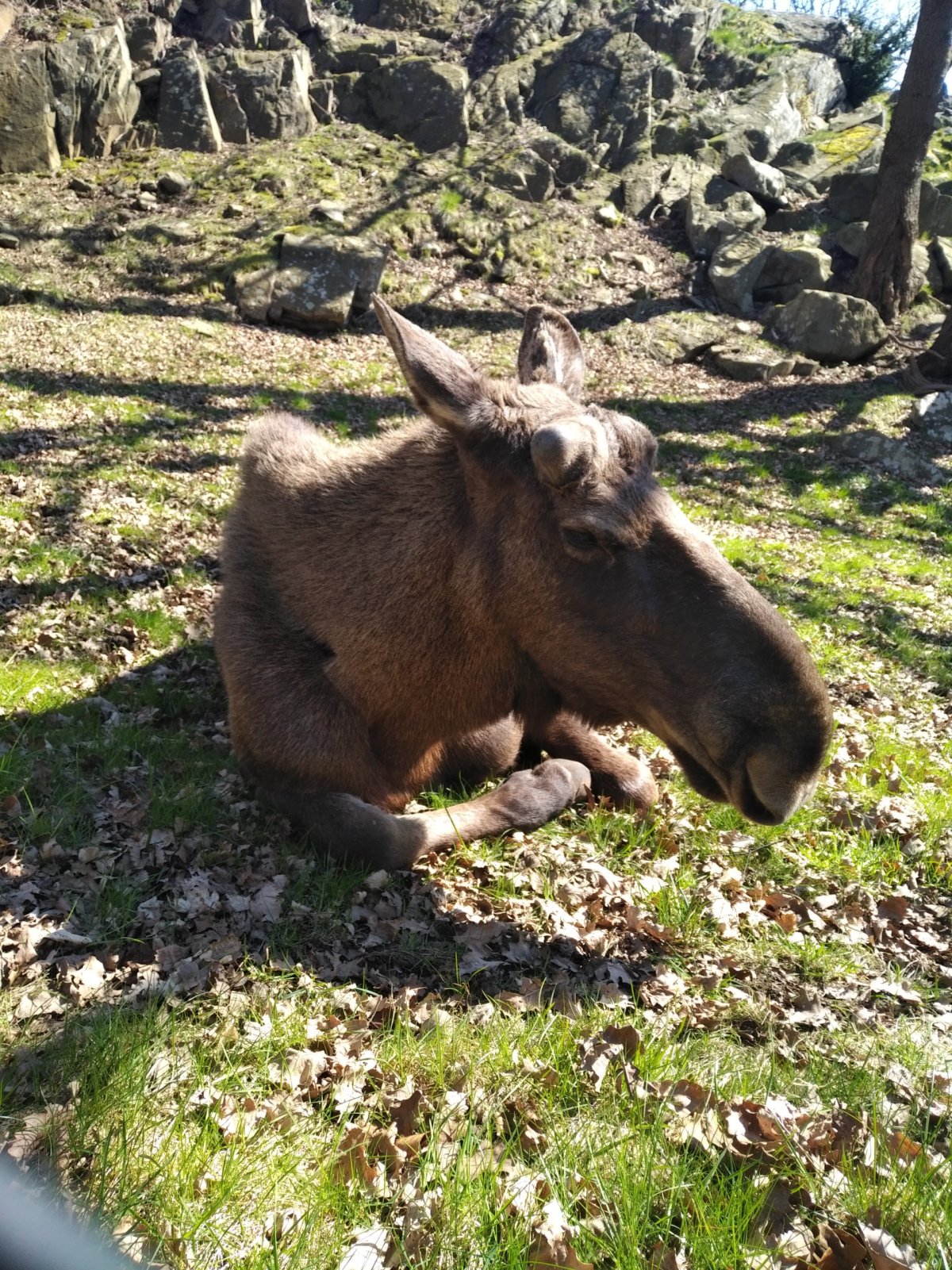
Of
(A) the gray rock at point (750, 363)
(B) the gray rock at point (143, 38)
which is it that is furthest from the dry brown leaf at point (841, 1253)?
(B) the gray rock at point (143, 38)

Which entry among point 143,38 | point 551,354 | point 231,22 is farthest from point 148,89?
point 551,354

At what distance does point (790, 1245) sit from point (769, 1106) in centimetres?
55

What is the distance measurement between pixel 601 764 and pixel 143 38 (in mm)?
22744

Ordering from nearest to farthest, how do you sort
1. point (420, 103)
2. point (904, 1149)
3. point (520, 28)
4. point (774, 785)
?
point (904, 1149) → point (774, 785) → point (420, 103) → point (520, 28)

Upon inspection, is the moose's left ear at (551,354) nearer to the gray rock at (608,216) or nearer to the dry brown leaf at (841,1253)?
the dry brown leaf at (841,1253)

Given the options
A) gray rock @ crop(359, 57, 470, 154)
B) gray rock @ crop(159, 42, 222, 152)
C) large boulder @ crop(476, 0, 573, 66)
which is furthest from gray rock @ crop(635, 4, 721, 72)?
gray rock @ crop(159, 42, 222, 152)

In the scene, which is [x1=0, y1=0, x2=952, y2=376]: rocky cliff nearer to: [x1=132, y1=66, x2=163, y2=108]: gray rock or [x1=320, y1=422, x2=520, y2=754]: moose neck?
[x1=132, y1=66, x2=163, y2=108]: gray rock

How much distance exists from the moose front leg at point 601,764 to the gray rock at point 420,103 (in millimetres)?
22267

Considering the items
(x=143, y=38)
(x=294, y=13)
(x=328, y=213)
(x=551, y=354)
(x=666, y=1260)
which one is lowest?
(x=666, y=1260)

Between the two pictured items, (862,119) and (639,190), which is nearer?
(639,190)

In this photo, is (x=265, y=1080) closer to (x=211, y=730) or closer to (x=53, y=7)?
(x=211, y=730)

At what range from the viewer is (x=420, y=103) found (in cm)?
2370

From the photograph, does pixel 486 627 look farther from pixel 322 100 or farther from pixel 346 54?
pixel 346 54

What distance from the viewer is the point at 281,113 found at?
858 inches
